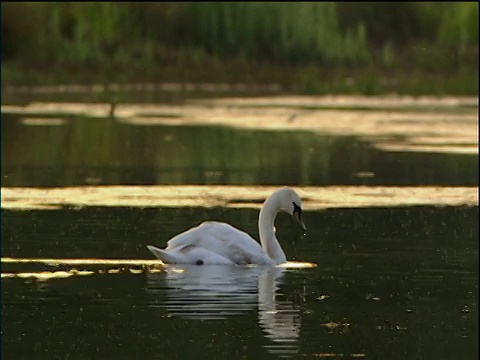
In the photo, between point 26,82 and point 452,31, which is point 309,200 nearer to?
point 26,82

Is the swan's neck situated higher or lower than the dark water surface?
lower

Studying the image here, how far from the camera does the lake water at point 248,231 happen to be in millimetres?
10867

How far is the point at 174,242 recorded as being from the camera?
14.4 metres

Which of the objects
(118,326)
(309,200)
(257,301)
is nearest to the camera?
(118,326)

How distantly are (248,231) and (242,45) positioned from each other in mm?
38145

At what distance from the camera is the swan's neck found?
1459 cm

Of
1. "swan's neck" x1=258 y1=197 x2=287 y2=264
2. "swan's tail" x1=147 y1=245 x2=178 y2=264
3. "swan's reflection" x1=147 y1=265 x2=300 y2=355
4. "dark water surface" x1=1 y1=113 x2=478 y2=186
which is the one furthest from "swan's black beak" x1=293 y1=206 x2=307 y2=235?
"dark water surface" x1=1 y1=113 x2=478 y2=186

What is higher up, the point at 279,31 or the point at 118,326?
the point at 279,31

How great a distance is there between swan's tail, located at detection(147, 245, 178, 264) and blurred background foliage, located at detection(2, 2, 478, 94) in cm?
3224

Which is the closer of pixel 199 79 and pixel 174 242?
pixel 174 242

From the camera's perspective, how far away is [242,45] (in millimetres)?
54656

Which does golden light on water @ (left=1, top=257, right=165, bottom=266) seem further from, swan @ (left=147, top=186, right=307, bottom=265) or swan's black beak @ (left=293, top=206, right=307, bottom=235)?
swan's black beak @ (left=293, top=206, right=307, bottom=235)

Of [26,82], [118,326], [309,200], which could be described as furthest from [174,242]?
[26,82]

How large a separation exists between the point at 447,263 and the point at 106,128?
18871 millimetres
